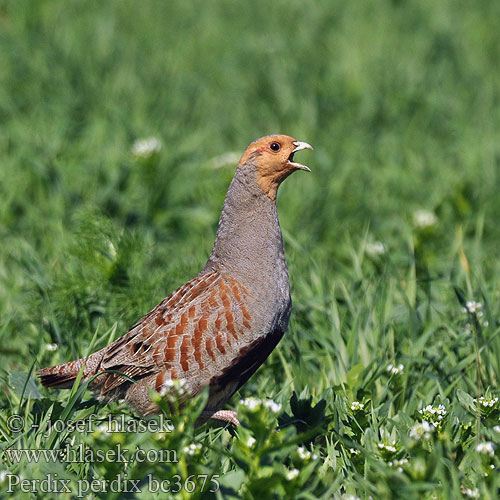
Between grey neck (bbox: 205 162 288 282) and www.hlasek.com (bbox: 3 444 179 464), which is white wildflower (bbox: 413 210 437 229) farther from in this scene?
www.hlasek.com (bbox: 3 444 179 464)

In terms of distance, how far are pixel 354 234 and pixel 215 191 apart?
1.13m

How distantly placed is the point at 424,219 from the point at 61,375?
3.02 metres

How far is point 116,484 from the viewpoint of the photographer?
8.88ft

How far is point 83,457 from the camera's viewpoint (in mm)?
3025

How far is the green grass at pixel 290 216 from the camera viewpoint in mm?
3004

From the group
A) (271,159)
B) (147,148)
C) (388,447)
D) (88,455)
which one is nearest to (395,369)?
(388,447)

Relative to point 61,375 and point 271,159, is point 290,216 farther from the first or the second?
point 61,375

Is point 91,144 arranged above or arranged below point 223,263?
below

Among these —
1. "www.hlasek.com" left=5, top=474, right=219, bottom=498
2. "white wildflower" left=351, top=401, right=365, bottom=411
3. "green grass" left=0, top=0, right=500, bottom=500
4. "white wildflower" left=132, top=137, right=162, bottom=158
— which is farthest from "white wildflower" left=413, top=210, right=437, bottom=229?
"www.hlasek.com" left=5, top=474, right=219, bottom=498

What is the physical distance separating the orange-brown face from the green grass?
92cm

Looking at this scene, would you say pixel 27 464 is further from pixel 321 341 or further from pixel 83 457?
pixel 321 341

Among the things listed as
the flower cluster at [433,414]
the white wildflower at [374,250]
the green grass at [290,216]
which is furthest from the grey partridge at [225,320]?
the white wildflower at [374,250]

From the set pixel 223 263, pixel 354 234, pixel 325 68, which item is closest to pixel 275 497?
pixel 223 263

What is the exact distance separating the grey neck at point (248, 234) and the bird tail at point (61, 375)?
77cm
